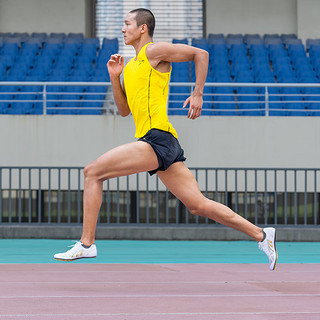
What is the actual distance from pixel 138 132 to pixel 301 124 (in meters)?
9.36

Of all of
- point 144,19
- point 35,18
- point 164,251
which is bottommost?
point 164,251

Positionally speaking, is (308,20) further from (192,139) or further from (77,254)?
(77,254)

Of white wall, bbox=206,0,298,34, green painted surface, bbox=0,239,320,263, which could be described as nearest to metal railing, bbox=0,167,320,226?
green painted surface, bbox=0,239,320,263

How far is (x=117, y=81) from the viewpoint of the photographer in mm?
5523

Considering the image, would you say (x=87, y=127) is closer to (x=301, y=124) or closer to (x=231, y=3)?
(x=301, y=124)

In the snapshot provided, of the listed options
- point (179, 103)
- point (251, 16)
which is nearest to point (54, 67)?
point (179, 103)

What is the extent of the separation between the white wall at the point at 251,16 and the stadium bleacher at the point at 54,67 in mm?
3508

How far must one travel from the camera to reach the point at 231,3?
22703mm

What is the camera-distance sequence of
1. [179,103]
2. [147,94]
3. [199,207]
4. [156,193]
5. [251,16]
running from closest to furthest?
[147,94], [199,207], [156,193], [179,103], [251,16]

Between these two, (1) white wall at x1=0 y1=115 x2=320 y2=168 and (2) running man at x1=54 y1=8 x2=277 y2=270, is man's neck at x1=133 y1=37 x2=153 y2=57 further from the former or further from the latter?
(1) white wall at x1=0 y1=115 x2=320 y2=168

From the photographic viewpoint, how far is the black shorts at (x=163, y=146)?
17.3 feet

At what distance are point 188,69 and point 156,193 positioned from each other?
7281mm
